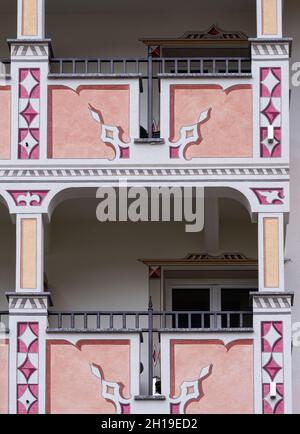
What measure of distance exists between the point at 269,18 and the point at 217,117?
1594mm

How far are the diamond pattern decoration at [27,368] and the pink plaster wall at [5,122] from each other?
2414 mm

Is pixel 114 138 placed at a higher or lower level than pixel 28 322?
higher

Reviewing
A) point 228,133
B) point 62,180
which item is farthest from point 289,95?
point 62,180

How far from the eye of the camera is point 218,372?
32781 millimetres

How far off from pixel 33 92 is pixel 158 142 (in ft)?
6.09

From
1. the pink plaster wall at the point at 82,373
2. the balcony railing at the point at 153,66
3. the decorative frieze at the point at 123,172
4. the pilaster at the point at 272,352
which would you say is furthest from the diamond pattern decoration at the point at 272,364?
the balcony railing at the point at 153,66

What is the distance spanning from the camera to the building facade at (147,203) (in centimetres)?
3281

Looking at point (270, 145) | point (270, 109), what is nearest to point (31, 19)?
point (270, 109)

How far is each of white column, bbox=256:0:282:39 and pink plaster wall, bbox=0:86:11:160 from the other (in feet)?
11.7

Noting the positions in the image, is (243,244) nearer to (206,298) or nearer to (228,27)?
(206,298)

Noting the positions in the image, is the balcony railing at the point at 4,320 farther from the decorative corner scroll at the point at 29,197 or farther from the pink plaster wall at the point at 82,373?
the decorative corner scroll at the point at 29,197

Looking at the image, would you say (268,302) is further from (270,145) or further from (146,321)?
(146,321)

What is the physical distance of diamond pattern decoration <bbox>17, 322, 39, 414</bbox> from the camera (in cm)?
3269

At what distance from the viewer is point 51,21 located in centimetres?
3625
